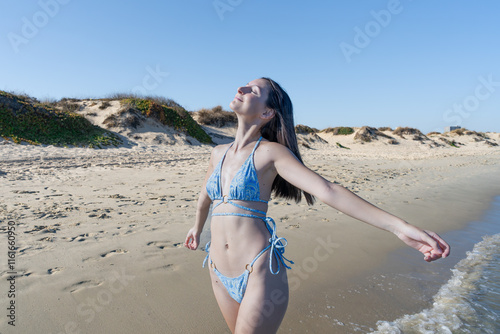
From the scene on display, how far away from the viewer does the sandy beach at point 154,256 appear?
2.95 meters

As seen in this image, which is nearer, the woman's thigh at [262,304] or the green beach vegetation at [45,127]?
the woman's thigh at [262,304]

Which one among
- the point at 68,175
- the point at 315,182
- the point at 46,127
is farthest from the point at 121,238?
the point at 46,127

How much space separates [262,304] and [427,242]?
0.83 meters

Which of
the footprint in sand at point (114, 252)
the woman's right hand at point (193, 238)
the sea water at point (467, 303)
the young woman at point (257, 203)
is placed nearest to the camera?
the young woman at point (257, 203)

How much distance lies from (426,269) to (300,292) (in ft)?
6.60

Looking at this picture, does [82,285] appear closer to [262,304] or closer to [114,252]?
[114,252]

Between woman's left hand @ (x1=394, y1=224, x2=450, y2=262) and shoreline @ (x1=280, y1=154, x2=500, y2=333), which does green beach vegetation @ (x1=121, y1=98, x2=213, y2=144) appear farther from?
woman's left hand @ (x1=394, y1=224, x2=450, y2=262)

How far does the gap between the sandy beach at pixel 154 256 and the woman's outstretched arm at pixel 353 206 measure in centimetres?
170

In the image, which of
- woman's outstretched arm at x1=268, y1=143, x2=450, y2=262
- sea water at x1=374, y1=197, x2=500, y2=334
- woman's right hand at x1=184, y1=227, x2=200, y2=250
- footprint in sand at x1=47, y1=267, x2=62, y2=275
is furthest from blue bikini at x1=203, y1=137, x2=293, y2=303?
footprint in sand at x1=47, y1=267, x2=62, y2=275

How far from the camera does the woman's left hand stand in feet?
4.60

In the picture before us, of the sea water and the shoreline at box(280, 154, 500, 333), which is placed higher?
the shoreline at box(280, 154, 500, 333)
